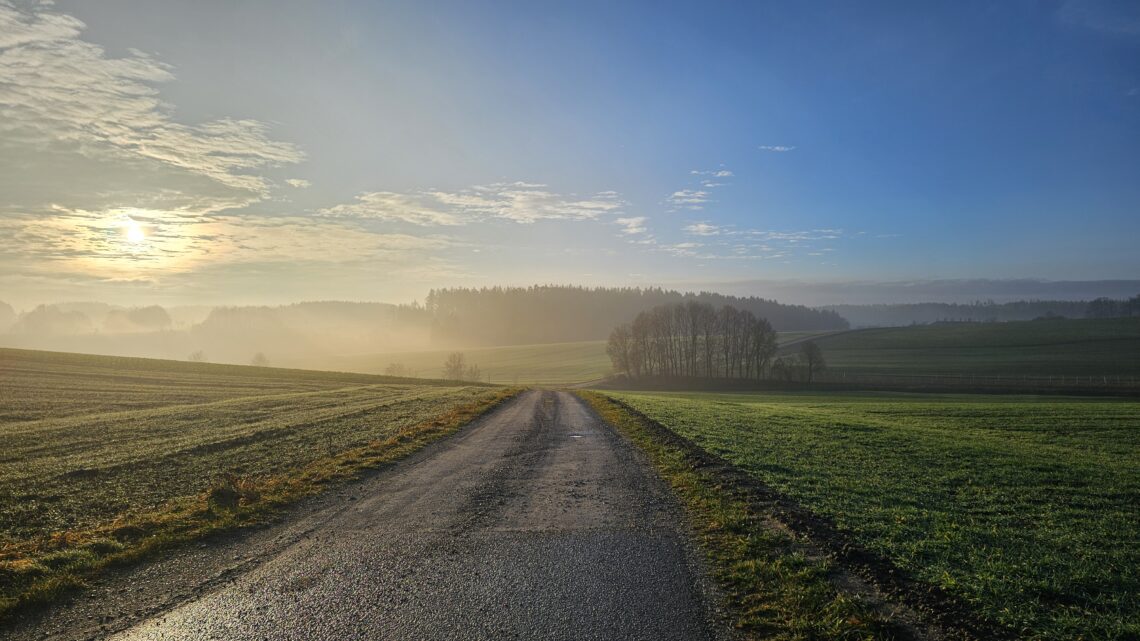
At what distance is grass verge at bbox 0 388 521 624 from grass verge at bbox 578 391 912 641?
868 cm

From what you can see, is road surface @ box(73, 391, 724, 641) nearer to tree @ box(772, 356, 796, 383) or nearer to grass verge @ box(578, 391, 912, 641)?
grass verge @ box(578, 391, 912, 641)

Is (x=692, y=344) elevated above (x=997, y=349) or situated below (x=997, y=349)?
above

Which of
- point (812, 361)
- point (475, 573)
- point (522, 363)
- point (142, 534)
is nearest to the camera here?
point (475, 573)

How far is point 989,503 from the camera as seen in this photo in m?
11.9

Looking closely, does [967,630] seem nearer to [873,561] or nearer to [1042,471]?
[873,561]

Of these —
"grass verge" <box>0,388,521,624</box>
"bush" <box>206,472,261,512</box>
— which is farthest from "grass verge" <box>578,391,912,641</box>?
"bush" <box>206,472,261,512</box>

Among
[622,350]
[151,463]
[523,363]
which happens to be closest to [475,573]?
[151,463]

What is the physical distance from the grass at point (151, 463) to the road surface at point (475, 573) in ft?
7.43

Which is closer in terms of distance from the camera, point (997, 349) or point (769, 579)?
point (769, 579)

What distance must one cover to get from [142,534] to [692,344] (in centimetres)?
10218

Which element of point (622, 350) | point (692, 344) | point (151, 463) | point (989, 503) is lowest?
point (989, 503)

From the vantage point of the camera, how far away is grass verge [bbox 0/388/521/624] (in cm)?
766

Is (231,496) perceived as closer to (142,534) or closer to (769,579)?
(142,534)

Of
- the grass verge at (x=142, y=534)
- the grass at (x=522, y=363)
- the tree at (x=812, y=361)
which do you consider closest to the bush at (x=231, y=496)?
the grass verge at (x=142, y=534)
